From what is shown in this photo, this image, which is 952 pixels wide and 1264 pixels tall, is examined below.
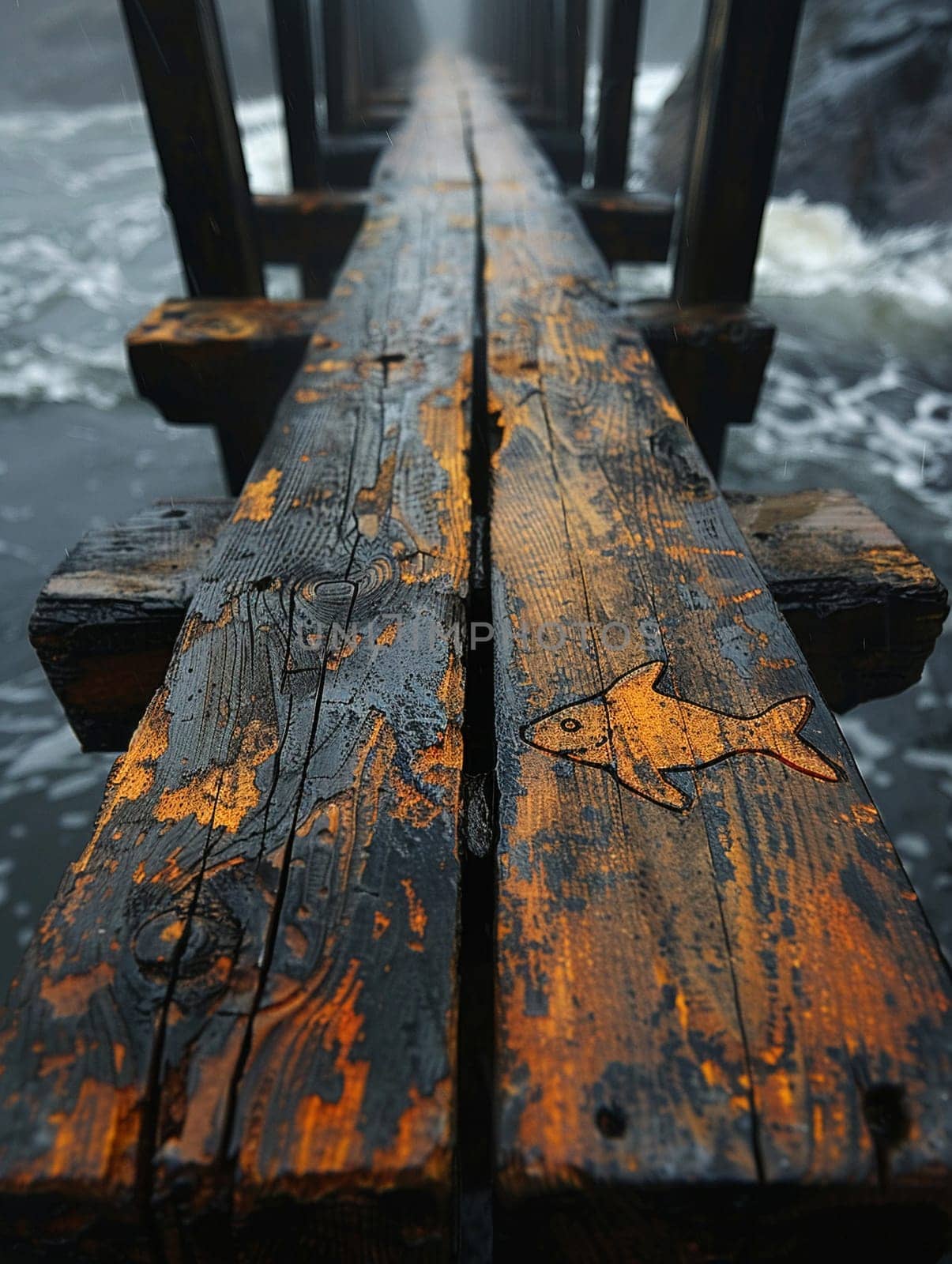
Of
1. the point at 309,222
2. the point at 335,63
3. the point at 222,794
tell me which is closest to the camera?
the point at 222,794

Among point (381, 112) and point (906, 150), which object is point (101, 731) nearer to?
point (381, 112)

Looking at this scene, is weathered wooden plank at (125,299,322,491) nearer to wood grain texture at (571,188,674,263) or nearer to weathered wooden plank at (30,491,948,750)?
weathered wooden plank at (30,491,948,750)

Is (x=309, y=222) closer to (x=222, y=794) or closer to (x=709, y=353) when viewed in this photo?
(x=709, y=353)

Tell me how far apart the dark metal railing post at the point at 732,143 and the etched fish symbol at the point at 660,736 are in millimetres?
1982

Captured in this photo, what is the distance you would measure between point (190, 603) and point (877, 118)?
33.9 ft

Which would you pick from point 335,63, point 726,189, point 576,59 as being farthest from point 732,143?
point 335,63

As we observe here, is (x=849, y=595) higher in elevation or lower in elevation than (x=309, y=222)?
lower

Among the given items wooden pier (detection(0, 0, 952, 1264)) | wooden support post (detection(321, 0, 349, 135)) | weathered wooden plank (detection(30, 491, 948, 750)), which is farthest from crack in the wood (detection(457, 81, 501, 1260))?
wooden support post (detection(321, 0, 349, 135))

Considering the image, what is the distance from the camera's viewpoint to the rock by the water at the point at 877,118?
833cm

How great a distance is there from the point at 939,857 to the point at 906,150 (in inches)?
331

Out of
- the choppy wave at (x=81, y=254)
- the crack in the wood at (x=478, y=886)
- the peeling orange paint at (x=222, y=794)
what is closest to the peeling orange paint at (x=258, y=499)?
the crack in the wood at (x=478, y=886)

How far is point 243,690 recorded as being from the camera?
1.10 metres

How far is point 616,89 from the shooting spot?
4535 mm

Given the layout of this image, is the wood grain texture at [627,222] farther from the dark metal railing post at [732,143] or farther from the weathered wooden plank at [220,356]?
the weathered wooden plank at [220,356]
